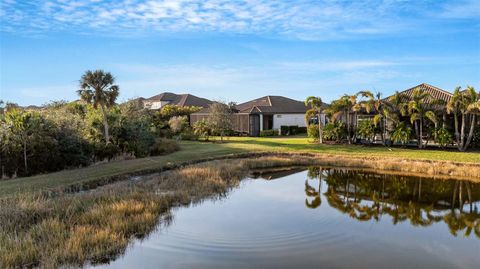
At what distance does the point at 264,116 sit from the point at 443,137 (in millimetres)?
21146

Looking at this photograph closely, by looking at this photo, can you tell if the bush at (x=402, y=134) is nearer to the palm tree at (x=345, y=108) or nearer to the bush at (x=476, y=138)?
the palm tree at (x=345, y=108)

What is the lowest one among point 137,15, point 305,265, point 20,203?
point 305,265

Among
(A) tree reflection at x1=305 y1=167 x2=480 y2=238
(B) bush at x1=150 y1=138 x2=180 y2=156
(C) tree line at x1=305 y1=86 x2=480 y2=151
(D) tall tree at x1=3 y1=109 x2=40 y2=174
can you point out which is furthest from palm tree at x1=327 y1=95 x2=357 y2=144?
(D) tall tree at x1=3 y1=109 x2=40 y2=174

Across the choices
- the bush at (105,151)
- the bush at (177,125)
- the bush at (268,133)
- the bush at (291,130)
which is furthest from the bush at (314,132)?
the bush at (105,151)

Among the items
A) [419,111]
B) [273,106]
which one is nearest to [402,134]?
[419,111]

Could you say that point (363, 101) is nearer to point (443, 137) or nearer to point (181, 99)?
point (443, 137)

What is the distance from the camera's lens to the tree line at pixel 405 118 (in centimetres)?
2247

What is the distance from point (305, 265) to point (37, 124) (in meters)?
14.2

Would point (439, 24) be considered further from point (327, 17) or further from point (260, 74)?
point (260, 74)

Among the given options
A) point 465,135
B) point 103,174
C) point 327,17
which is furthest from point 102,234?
point 465,135

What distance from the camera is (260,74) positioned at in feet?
119

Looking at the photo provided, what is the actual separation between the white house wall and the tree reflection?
24405mm

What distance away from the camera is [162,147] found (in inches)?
922

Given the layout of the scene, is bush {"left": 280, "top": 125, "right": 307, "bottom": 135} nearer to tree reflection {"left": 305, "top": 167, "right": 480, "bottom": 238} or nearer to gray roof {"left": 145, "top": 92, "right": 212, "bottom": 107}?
gray roof {"left": 145, "top": 92, "right": 212, "bottom": 107}
